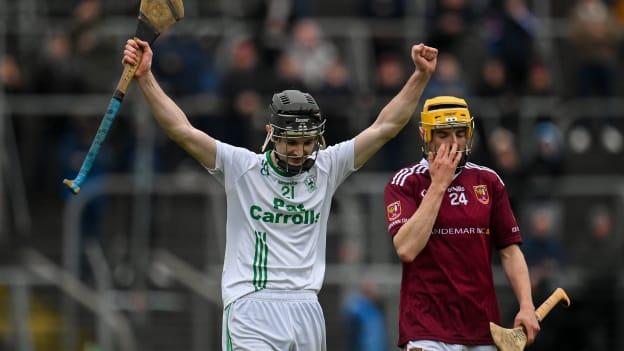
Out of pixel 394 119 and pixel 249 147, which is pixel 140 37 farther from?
pixel 249 147

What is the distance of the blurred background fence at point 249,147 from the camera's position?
16.8 m

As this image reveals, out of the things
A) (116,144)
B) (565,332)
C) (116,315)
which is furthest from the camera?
(116,144)

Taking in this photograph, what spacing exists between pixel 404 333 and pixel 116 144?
32.5 feet

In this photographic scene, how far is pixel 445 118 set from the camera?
834 cm

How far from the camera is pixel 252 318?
331 inches

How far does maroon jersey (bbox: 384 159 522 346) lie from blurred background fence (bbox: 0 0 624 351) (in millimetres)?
7158

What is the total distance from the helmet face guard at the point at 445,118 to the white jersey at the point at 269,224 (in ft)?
2.35

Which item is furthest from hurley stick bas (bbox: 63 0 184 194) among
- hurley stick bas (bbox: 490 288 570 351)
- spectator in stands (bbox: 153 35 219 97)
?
spectator in stands (bbox: 153 35 219 97)

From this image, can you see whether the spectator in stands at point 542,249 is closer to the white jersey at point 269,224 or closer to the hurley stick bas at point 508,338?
the white jersey at point 269,224

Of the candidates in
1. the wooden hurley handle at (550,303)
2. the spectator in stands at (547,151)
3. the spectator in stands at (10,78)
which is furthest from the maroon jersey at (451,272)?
the spectator in stands at (10,78)

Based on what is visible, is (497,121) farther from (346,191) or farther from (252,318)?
(252,318)

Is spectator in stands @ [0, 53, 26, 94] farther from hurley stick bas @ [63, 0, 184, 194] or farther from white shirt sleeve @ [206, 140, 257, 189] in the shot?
white shirt sleeve @ [206, 140, 257, 189]

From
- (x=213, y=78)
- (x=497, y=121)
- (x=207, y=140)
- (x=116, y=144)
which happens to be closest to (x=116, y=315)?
(x=116, y=144)

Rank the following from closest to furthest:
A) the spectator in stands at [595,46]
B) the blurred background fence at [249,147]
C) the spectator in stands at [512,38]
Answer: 1. the blurred background fence at [249,147]
2. the spectator in stands at [512,38]
3. the spectator in stands at [595,46]
